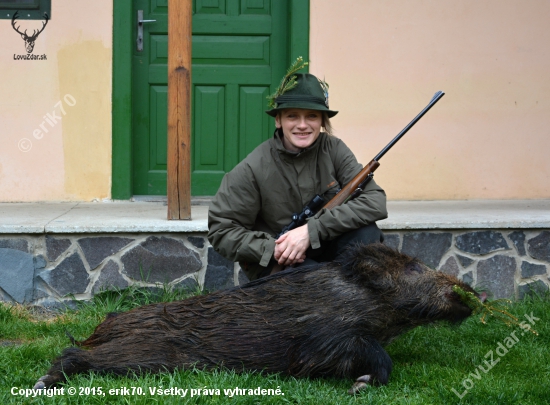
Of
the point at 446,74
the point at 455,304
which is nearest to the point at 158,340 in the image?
the point at 455,304

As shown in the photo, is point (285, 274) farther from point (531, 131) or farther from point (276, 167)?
point (531, 131)

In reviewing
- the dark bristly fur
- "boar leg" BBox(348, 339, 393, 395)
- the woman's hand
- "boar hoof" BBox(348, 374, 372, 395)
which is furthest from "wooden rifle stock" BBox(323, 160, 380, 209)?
"boar hoof" BBox(348, 374, 372, 395)

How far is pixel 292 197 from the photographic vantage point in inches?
159

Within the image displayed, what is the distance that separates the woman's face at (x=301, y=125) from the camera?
394 cm

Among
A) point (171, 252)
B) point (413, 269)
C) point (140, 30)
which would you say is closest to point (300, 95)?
point (413, 269)

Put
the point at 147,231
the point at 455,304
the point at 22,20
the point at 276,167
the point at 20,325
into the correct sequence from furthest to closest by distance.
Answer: the point at 22,20, the point at 147,231, the point at 20,325, the point at 276,167, the point at 455,304

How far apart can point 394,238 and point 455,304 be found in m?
1.71

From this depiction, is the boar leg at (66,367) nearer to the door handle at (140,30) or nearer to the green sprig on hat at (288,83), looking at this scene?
the green sprig on hat at (288,83)

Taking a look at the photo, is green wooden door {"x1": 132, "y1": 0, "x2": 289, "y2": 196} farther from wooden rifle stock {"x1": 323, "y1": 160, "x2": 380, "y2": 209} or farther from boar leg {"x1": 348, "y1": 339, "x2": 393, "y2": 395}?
boar leg {"x1": 348, "y1": 339, "x2": 393, "y2": 395}

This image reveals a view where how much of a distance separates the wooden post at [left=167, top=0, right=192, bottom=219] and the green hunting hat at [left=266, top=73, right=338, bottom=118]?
1371 mm

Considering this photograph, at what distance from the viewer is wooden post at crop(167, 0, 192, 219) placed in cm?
518

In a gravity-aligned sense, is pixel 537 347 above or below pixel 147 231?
below

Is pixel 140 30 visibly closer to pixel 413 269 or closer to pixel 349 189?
pixel 349 189

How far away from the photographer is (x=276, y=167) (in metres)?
4.02
